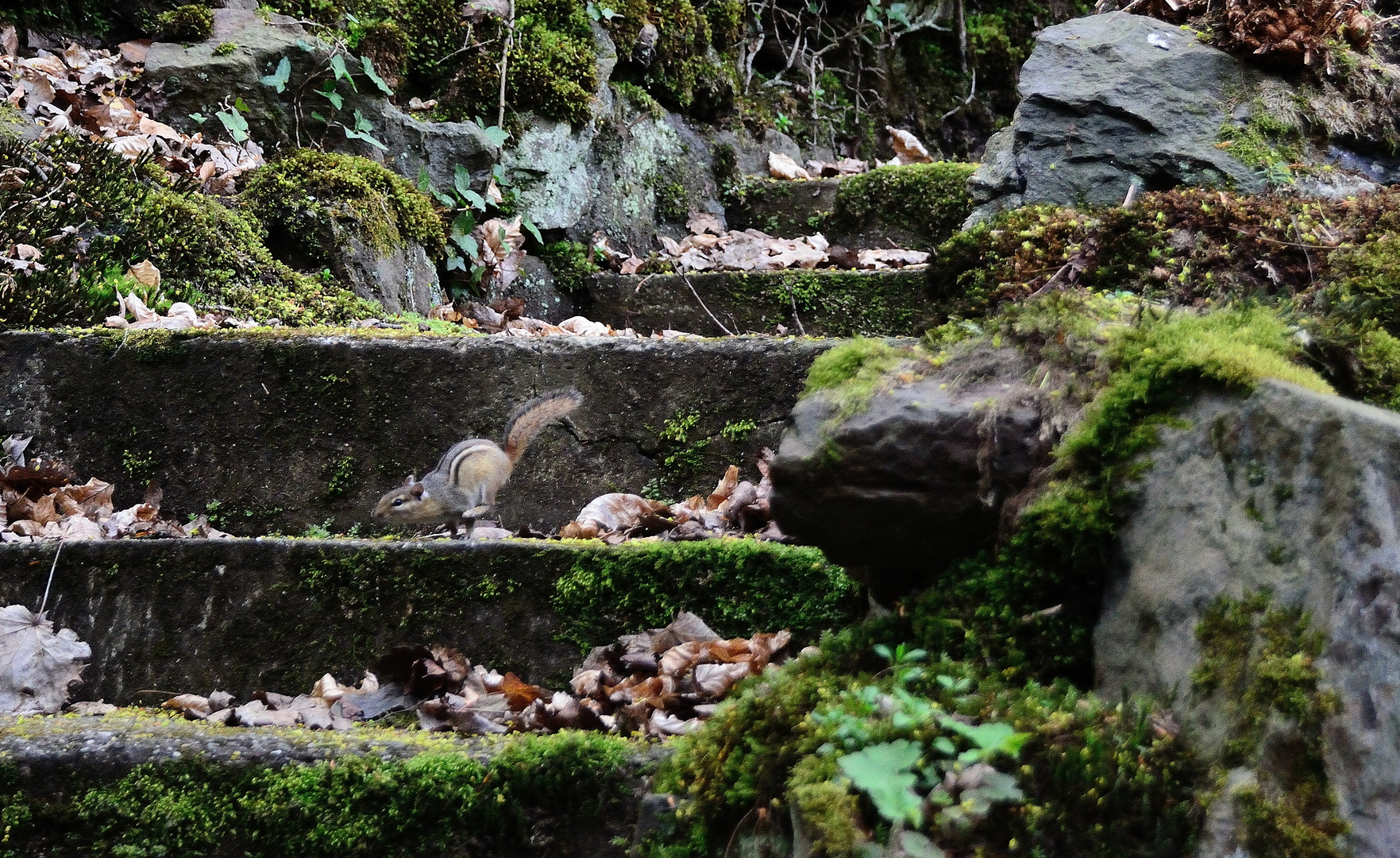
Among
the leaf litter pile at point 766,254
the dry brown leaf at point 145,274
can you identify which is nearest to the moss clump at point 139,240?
the dry brown leaf at point 145,274

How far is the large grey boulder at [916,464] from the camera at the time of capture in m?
1.80

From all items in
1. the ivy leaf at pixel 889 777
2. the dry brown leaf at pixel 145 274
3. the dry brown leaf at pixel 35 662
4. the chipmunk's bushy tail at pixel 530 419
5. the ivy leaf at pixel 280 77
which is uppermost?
the ivy leaf at pixel 280 77

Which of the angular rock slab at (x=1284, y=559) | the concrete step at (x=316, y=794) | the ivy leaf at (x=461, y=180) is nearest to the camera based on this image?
the angular rock slab at (x=1284, y=559)

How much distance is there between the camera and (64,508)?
3773mm

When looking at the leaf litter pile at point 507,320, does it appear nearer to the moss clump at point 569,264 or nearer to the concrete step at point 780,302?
the concrete step at point 780,302

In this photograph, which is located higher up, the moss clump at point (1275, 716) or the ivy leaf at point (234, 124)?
the ivy leaf at point (234, 124)

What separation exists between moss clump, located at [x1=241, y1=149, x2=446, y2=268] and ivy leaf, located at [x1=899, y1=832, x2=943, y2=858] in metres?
4.18

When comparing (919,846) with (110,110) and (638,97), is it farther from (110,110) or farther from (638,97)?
(638,97)

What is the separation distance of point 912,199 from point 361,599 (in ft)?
13.4

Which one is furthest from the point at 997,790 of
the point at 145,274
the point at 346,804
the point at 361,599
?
the point at 145,274

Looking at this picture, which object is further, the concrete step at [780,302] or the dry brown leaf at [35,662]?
the concrete step at [780,302]

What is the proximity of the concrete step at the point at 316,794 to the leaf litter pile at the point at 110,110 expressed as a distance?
139 inches

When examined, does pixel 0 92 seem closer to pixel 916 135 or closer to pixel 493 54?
pixel 493 54

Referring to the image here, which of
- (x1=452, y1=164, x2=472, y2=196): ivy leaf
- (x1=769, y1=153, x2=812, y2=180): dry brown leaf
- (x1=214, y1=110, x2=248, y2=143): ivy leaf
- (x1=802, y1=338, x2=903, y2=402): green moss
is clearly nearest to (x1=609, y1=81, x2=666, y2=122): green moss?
(x1=769, y1=153, x2=812, y2=180): dry brown leaf
